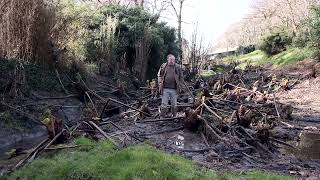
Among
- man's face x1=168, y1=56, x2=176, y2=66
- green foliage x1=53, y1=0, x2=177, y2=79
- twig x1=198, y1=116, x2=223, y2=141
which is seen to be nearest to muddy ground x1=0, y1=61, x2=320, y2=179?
twig x1=198, y1=116, x2=223, y2=141

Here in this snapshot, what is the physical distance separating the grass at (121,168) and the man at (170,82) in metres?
4.30

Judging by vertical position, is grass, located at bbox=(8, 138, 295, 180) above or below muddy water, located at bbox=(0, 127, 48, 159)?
above

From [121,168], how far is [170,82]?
550cm

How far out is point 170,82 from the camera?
12.2 meters

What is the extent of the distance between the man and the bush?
87.8ft

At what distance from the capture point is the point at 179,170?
705cm

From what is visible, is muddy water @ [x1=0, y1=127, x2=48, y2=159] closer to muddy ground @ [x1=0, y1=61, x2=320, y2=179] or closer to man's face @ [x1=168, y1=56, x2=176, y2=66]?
muddy ground @ [x1=0, y1=61, x2=320, y2=179]

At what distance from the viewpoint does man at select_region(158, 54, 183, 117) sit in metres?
12.2

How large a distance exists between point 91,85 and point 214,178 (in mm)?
12284

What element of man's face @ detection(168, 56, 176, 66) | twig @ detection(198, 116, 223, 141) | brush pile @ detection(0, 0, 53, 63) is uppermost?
brush pile @ detection(0, 0, 53, 63)

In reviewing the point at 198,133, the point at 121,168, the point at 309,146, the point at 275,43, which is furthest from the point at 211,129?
the point at 275,43

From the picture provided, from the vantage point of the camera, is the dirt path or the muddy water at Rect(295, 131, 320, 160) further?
the dirt path

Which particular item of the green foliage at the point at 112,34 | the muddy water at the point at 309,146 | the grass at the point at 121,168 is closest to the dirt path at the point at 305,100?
the muddy water at the point at 309,146

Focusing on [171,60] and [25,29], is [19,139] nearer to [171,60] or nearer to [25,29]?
[25,29]
